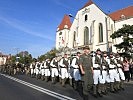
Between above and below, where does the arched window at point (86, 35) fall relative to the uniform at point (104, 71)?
above

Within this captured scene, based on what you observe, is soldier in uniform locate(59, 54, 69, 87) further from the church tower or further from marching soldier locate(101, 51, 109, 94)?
the church tower

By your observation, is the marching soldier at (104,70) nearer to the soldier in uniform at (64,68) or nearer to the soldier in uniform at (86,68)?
the soldier in uniform at (86,68)

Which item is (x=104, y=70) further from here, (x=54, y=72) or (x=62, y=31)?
(x=62, y=31)

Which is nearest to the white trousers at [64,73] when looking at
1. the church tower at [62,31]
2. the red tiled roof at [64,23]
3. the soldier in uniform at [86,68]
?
the soldier in uniform at [86,68]

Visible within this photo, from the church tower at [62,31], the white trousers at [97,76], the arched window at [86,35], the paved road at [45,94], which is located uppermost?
the church tower at [62,31]

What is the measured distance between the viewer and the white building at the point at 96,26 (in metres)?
49.1

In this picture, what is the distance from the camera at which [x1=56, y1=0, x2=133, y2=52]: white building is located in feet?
161

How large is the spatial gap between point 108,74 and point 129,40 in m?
19.3

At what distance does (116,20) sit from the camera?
51.3 m

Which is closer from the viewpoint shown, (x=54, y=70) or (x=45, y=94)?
(x=45, y=94)

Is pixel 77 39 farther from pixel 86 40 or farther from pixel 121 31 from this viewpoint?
pixel 121 31

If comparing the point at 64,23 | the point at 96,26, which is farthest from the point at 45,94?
the point at 64,23

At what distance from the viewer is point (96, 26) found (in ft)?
Result: 171

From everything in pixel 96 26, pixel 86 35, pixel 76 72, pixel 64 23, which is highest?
pixel 64 23
